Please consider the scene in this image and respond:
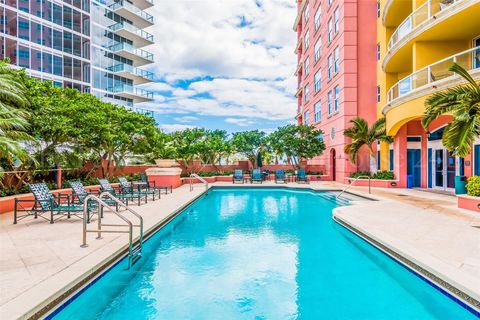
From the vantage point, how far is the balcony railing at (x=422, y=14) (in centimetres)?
1215

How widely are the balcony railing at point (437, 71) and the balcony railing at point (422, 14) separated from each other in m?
2.07

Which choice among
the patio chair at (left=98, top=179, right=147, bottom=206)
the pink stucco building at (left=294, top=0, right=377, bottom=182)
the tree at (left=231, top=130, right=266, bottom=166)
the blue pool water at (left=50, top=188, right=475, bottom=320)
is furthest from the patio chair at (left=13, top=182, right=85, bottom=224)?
the pink stucco building at (left=294, top=0, right=377, bottom=182)

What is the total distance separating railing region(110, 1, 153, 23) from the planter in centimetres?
4009

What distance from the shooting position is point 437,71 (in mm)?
11859

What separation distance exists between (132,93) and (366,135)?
97.1 ft

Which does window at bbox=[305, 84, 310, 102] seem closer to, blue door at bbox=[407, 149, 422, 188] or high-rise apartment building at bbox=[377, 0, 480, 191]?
high-rise apartment building at bbox=[377, 0, 480, 191]

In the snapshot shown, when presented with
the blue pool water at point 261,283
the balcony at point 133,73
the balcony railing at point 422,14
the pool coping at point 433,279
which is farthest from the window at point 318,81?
the balcony at point 133,73

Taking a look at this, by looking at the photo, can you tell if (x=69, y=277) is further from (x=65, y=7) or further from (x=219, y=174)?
(x=65, y=7)

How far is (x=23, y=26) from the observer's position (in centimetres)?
2750

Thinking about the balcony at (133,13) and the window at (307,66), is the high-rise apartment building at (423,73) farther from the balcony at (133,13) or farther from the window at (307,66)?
the balcony at (133,13)

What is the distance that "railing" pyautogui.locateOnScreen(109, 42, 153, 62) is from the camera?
121 ft

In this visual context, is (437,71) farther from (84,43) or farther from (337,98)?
(84,43)

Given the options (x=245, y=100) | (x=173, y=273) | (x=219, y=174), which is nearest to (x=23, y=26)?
(x=219, y=174)

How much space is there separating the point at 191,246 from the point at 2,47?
97.3 feet
